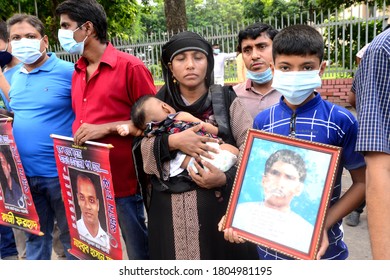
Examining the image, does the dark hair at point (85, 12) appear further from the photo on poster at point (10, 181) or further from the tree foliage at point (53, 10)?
the tree foliage at point (53, 10)

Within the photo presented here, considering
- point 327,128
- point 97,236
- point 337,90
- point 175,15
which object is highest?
point 175,15

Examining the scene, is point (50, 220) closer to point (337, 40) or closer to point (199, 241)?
point (199, 241)

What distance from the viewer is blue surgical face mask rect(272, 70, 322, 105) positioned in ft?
5.68

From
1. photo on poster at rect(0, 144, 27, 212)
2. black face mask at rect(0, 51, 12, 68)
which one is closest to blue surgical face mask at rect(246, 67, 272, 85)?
photo on poster at rect(0, 144, 27, 212)

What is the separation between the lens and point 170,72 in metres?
2.27

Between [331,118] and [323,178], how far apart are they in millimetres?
321

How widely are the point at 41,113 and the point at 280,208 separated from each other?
1895 millimetres

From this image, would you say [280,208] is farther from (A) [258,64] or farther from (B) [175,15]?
(B) [175,15]

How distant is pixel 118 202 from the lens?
8.52ft

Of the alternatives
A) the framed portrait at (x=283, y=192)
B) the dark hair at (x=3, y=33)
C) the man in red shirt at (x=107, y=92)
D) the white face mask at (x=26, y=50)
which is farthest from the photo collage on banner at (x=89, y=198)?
the dark hair at (x=3, y=33)

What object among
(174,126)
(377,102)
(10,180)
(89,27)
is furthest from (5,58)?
(377,102)

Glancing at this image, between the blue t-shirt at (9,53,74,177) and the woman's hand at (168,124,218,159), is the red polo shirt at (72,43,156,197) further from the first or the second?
the woman's hand at (168,124,218,159)

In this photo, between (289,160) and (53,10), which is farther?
(53,10)

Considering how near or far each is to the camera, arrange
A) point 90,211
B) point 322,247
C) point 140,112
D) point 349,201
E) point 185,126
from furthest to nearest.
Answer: point 90,211
point 140,112
point 185,126
point 349,201
point 322,247
